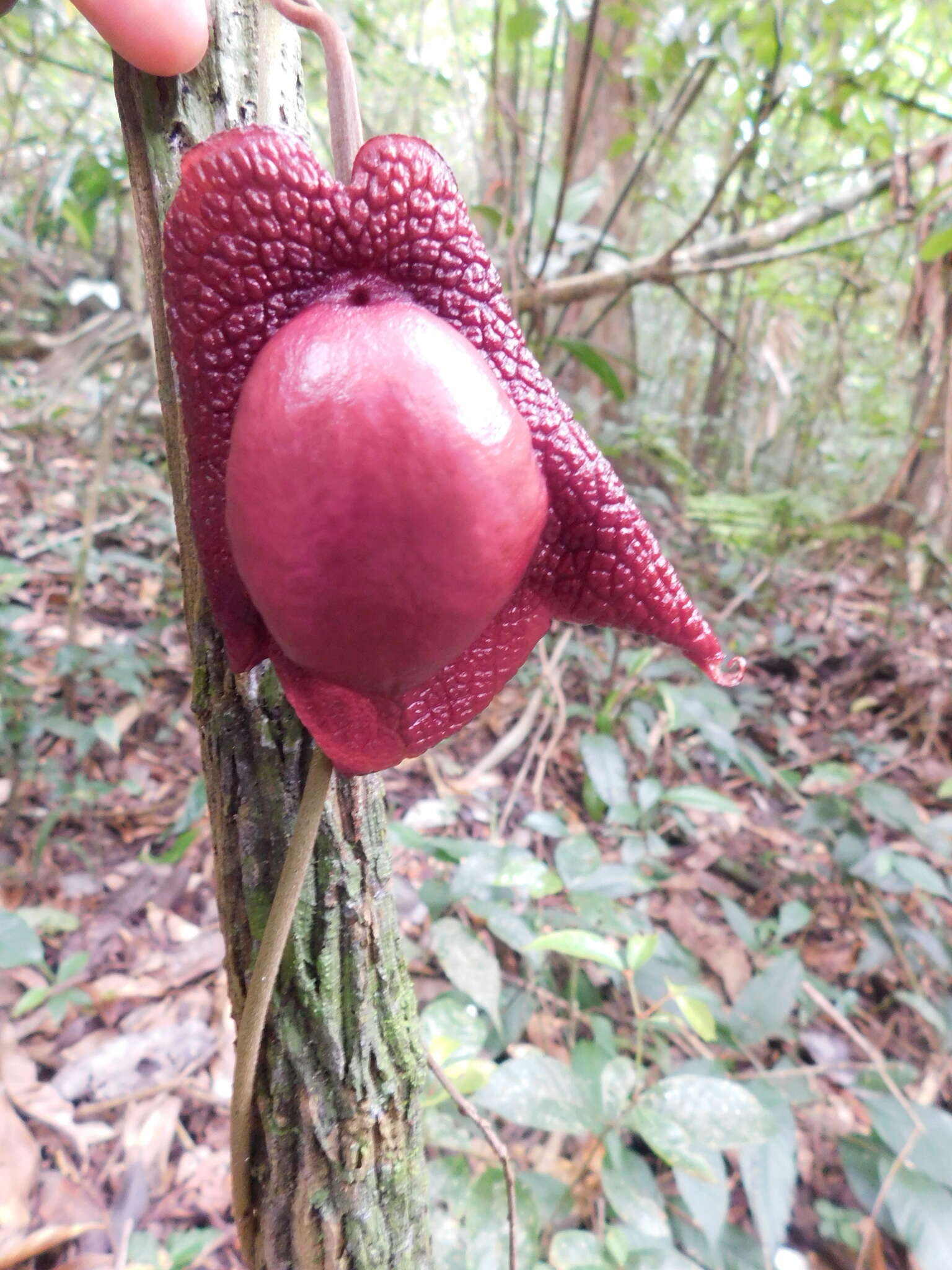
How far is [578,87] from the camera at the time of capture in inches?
52.7

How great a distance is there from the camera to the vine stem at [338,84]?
1.13 ft

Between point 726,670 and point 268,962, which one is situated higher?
point 726,670

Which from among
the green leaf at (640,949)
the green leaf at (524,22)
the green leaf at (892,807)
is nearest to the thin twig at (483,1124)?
the green leaf at (640,949)

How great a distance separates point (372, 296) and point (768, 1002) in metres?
1.15

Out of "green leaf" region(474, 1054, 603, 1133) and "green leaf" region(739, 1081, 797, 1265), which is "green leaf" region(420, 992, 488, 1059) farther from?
"green leaf" region(739, 1081, 797, 1265)

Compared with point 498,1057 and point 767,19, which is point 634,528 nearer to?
point 498,1057

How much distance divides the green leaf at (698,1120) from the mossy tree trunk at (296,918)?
0.33 m

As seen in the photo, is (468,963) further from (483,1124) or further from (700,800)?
(700,800)

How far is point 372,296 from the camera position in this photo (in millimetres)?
351

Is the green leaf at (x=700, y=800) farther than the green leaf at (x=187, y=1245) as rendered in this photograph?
Yes

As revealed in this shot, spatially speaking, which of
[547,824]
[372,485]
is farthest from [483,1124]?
[547,824]

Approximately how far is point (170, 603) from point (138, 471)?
0.58 m

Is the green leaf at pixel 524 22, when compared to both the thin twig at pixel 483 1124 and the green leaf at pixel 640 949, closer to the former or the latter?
the green leaf at pixel 640 949

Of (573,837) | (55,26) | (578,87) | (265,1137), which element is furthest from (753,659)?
(55,26)
